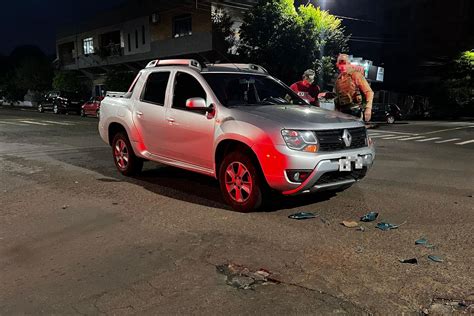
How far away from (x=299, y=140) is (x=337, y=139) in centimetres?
52

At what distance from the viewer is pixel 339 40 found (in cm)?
2469

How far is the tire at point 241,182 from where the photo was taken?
5.02 metres

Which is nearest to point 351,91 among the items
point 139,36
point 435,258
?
point 435,258

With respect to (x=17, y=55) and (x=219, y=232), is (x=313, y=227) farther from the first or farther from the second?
(x=17, y=55)

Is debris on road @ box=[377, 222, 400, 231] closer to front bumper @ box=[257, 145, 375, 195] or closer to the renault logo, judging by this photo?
front bumper @ box=[257, 145, 375, 195]

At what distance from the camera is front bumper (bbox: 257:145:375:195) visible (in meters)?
4.70

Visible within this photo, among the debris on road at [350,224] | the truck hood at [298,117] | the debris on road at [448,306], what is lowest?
the debris on road at [448,306]

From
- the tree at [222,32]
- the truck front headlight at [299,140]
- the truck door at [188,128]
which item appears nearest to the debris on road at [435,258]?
the truck front headlight at [299,140]

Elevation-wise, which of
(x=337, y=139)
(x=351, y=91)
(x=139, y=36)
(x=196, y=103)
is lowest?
(x=337, y=139)

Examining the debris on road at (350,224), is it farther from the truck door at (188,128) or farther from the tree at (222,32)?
the tree at (222,32)

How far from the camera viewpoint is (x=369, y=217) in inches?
195

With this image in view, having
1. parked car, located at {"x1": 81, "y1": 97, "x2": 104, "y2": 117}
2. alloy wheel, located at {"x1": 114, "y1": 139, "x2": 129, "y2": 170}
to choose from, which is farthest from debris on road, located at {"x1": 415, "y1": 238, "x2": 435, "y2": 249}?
parked car, located at {"x1": 81, "y1": 97, "x2": 104, "y2": 117}

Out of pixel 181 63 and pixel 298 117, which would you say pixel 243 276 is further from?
pixel 181 63

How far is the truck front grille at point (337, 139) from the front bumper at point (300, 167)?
8cm
